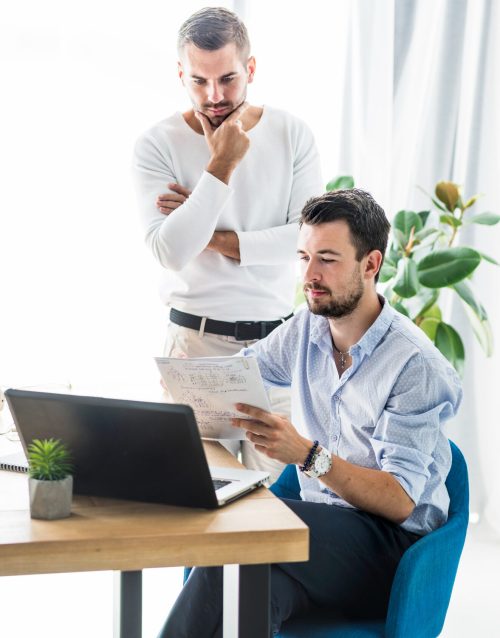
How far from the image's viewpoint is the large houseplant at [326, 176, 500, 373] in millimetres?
3012

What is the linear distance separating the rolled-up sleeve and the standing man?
0.56 meters

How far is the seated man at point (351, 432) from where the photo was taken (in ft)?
5.25

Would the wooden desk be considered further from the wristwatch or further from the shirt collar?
the shirt collar

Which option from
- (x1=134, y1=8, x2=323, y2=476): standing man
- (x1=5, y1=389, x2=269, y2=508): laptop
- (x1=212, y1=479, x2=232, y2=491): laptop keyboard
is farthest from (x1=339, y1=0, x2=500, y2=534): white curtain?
(x1=5, y1=389, x2=269, y2=508): laptop

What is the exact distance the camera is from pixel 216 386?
1.59m

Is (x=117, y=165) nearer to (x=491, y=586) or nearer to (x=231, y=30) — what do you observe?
(x=231, y=30)

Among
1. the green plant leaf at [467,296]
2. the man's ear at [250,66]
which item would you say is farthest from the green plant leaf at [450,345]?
the man's ear at [250,66]

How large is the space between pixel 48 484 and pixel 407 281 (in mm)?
1892

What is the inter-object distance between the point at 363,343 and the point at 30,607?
165cm

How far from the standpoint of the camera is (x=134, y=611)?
1576mm

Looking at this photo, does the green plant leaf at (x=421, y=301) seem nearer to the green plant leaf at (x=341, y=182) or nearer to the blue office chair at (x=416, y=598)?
the green plant leaf at (x=341, y=182)

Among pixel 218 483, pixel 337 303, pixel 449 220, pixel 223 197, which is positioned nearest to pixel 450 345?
pixel 449 220

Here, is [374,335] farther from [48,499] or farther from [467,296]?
[467,296]

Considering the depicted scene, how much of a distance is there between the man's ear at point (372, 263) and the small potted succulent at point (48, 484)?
A: 0.83 m
